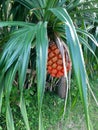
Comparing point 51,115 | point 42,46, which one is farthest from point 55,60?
point 51,115

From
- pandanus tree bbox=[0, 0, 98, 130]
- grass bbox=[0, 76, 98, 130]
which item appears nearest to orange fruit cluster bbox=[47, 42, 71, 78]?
pandanus tree bbox=[0, 0, 98, 130]

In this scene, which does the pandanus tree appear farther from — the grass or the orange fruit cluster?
the grass

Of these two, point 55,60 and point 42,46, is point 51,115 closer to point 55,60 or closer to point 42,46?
point 55,60

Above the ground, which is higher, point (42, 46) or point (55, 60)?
point (42, 46)

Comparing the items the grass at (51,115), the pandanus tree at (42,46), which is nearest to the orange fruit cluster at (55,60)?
the pandanus tree at (42,46)

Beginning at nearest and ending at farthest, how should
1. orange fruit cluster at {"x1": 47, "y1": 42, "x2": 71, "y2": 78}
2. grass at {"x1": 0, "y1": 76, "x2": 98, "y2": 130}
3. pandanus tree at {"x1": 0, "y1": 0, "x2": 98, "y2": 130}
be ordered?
pandanus tree at {"x1": 0, "y1": 0, "x2": 98, "y2": 130}, orange fruit cluster at {"x1": 47, "y1": 42, "x2": 71, "y2": 78}, grass at {"x1": 0, "y1": 76, "x2": 98, "y2": 130}

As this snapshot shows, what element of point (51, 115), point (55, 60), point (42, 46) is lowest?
point (51, 115)

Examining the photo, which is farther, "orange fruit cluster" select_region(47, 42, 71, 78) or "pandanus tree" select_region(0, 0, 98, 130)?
"orange fruit cluster" select_region(47, 42, 71, 78)

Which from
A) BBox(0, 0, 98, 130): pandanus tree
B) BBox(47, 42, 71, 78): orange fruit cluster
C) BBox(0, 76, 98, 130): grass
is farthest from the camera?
BBox(0, 76, 98, 130): grass

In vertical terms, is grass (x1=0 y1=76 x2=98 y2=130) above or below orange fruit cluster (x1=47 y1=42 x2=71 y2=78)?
below

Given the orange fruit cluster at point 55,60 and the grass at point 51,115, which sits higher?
the orange fruit cluster at point 55,60

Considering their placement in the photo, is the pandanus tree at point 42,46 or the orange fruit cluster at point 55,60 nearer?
the pandanus tree at point 42,46

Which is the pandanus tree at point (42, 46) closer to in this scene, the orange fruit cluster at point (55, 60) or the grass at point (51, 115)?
the orange fruit cluster at point (55, 60)

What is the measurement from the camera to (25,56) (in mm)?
1141
